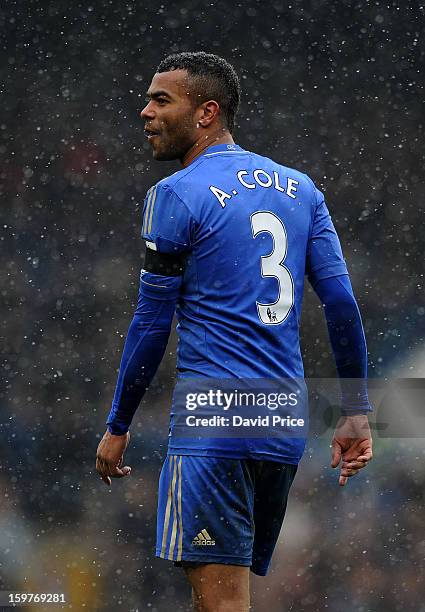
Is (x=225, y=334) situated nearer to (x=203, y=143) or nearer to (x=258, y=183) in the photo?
(x=258, y=183)

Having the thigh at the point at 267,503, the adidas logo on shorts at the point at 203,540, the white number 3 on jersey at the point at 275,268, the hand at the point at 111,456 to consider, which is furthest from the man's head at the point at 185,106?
the adidas logo on shorts at the point at 203,540

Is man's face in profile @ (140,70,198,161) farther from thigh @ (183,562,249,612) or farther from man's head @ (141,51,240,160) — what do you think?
thigh @ (183,562,249,612)

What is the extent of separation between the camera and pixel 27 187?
5637 millimetres

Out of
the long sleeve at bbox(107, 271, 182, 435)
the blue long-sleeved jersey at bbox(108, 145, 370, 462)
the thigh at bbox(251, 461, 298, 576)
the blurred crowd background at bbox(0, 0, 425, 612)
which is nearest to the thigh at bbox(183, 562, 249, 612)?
the thigh at bbox(251, 461, 298, 576)

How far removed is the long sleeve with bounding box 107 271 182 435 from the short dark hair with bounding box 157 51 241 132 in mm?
488

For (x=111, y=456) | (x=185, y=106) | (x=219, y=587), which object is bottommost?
(x=219, y=587)

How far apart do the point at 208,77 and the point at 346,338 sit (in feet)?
2.42

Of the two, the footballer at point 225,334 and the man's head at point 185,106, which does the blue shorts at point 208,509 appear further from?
the man's head at point 185,106

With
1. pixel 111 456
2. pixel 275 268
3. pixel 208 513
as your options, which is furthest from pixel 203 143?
pixel 208 513

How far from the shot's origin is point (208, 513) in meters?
2.41

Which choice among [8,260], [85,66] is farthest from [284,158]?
[8,260]

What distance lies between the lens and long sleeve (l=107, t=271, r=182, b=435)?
247 cm

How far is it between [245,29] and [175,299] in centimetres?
338

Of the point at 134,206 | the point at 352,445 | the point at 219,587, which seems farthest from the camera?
the point at 134,206
